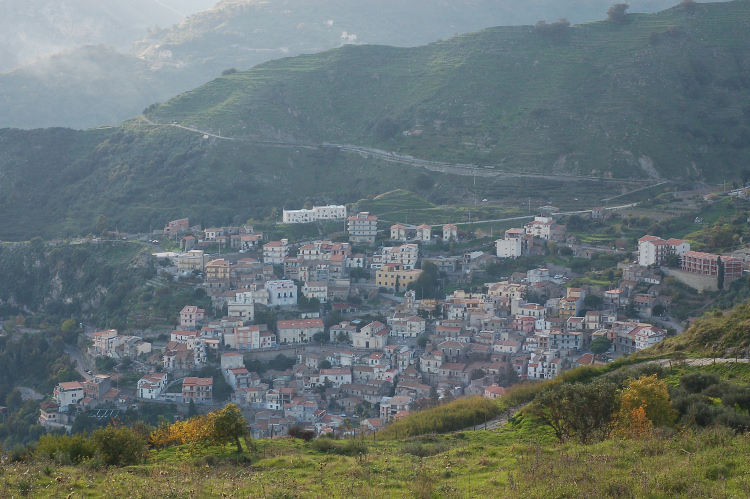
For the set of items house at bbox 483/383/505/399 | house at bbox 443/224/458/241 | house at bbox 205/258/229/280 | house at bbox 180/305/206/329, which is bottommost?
house at bbox 483/383/505/399

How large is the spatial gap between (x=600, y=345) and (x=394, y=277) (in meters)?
12.9

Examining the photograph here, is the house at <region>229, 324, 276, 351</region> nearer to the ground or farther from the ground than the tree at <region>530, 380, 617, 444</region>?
nearer to the ground

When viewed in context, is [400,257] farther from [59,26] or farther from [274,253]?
[59,26]

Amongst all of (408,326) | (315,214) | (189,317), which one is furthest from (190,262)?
(408,326)

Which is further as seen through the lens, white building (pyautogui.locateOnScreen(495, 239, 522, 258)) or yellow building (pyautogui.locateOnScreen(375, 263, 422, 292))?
white building (pyautogui.locateOnScreen(495, 239, 522, 258))

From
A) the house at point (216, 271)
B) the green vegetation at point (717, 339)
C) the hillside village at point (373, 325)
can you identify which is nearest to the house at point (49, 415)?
the hillside village at point (373, 325)

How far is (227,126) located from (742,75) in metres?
42.4

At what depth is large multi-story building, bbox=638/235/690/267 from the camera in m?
38.2

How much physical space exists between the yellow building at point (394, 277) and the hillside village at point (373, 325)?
80mm

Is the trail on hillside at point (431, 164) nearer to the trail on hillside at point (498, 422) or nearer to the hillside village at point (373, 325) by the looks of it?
the hillside village at point (373, 325)

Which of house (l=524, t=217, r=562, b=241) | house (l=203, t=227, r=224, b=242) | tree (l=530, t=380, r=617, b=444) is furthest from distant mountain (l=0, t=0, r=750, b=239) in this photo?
tree (l=530, t=380, r=617, b=444)

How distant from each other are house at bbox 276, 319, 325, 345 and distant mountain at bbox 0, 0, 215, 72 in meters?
93.3

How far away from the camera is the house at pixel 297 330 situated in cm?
3566

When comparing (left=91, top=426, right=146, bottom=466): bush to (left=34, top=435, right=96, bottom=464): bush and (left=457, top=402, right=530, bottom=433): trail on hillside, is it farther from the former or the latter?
(left=457, top=402, right=530, bottom=433): trail on hillside
